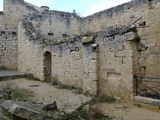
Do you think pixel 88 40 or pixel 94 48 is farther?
pixel 88 40

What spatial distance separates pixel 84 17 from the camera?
1591 centimetres

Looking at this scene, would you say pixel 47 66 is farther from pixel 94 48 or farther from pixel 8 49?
pixel 8 49

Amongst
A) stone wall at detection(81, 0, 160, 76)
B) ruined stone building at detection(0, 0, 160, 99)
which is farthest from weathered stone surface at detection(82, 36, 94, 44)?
stone wall at detection(81, 0, 160, 76)

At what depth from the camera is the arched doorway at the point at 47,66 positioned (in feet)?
35.0

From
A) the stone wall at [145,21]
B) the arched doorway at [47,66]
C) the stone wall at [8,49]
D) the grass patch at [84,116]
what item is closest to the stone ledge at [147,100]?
the grass patch at [84,116]

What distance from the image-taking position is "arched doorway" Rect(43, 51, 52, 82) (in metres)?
10.7

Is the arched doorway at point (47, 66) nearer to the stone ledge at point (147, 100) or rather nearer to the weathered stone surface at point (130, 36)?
the weathered stone surface at point (130, 36)

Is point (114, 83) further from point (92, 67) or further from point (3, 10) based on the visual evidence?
point (3, 10)

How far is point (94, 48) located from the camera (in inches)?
278

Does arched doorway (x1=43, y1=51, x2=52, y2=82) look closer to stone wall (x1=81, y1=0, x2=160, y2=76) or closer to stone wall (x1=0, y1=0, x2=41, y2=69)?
stone wall (x1=81, y1=0, x2=160, y2=76)

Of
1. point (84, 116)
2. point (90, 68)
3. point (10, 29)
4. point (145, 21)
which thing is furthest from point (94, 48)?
point (10, 29)

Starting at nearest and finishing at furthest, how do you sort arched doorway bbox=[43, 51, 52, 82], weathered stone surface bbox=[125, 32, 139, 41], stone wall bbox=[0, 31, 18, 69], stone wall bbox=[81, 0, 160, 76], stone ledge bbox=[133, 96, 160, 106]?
1. stone ledge bbox=[133, 96, 160, 106]
2. weathered stone surface bbox=[125, 32, 139, 41]
3. stone wall bbox=[81, 0, 160, 76]
4. arched doorway bbox=[43, 51, 52, 82]
5. stone wall bbox=[0, 31, 18, 69]

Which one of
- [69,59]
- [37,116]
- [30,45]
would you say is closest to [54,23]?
[30,45]

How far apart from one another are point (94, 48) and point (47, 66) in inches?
174
